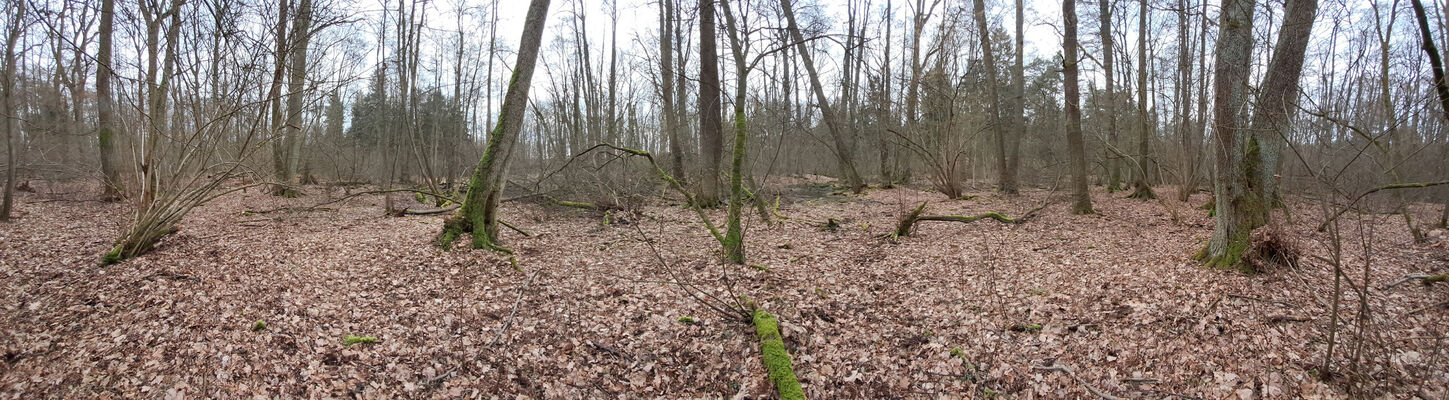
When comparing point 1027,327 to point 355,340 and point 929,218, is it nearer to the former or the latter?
point 929,218

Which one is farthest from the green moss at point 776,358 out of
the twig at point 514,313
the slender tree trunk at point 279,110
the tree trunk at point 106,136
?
the tree trunk at point 106,136

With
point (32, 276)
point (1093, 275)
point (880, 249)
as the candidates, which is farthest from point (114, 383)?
point (1093, 275)

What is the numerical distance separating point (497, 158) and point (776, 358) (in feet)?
14.4

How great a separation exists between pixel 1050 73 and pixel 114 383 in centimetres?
2660

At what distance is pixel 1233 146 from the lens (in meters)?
4.84

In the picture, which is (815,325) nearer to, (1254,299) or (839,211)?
(1254,299)

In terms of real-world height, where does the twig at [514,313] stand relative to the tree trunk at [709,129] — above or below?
below

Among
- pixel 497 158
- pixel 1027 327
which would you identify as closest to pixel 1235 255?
pixel 1027 327

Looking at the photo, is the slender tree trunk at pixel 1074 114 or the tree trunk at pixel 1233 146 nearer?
the tree trunk at pixel 1233 146

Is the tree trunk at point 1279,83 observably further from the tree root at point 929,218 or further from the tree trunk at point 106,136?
the tree trunk at point 106,136

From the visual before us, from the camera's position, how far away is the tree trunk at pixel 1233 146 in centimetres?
475

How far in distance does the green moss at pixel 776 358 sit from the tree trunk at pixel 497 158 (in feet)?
11.6

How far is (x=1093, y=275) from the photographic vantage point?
5164 millimetres

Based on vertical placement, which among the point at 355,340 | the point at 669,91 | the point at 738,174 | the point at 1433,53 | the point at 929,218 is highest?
the point at 669,91
